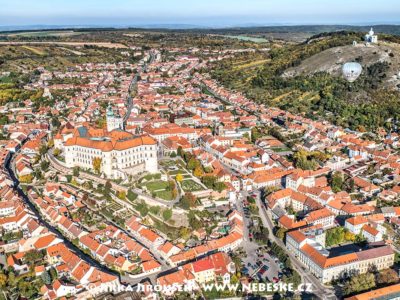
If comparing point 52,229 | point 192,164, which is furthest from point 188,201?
point 52,229

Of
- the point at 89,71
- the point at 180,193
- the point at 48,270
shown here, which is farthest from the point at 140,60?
the point at 48,270

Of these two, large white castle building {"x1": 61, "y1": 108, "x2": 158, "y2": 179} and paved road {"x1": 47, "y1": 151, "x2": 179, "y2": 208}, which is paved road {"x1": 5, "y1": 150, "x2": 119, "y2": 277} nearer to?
paved road {"x1": 47, "y1": 151, "x2": 179, "y2": 208}

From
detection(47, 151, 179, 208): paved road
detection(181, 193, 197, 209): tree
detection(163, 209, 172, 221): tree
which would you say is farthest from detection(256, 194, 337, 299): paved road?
detection(47, 151, 179, 208): paved road

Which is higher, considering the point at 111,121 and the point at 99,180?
the point at 111,121

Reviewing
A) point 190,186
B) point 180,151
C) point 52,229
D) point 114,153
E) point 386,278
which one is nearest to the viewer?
point 386,278

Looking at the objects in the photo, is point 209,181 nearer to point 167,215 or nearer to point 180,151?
point 167,215

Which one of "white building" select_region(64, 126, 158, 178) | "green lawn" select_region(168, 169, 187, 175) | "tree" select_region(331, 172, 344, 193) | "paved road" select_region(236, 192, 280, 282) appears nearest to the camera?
"paved road" select_region(236, 192, 280, 282)

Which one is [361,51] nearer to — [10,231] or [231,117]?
[231,117]

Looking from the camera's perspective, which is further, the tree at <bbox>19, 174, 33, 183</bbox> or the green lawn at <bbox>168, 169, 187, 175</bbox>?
the tree at <bbox>19, 174, 33, 183</bbox>

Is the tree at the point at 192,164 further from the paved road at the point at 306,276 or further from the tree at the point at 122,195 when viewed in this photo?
the paved road at the point at 306,276
